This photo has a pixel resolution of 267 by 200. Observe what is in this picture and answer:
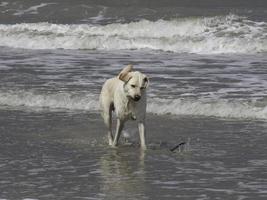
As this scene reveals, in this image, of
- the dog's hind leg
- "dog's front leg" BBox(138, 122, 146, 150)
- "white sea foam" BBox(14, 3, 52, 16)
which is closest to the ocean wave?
"white sea foam" BBox(14, 3, 52, 16)

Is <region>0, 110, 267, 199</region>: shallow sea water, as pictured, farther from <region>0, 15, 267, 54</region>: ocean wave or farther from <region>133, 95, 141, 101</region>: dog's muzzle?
<region>0, 15, 267, 54</region>: ocean wave

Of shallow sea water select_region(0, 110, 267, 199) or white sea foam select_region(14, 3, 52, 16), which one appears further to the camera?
white sea foam select_region(14, 3, 52, 16)

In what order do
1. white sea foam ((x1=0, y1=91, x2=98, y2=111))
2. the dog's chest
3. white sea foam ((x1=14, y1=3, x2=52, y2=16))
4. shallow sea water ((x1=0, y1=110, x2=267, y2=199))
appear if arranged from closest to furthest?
shallow sea water ((x1=0, y1=110, x2=267, y2=199)) → the dog's chest → white sea foam ((x1=0, y1=91, x2=98, y2=111)) → white sea foam ((x1=14, y1=3, x2=52, y2=16))

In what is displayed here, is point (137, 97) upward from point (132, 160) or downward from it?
upward

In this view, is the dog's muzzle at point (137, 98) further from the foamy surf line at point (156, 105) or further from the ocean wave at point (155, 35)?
the ocean wave at point (155, 35)

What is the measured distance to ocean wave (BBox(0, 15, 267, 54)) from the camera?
66.2 feet

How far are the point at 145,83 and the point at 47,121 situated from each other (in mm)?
2999

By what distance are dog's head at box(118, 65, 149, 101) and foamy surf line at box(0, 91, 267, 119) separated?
3.00m

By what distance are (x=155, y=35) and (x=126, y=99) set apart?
1421 centimetres

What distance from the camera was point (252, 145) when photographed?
8.91 meters

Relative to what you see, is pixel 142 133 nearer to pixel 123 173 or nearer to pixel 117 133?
pixel 117 133

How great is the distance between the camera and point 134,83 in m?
8.12

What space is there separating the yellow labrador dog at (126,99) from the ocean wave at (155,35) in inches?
412

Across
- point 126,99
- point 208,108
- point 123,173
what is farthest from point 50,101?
point 123,173
